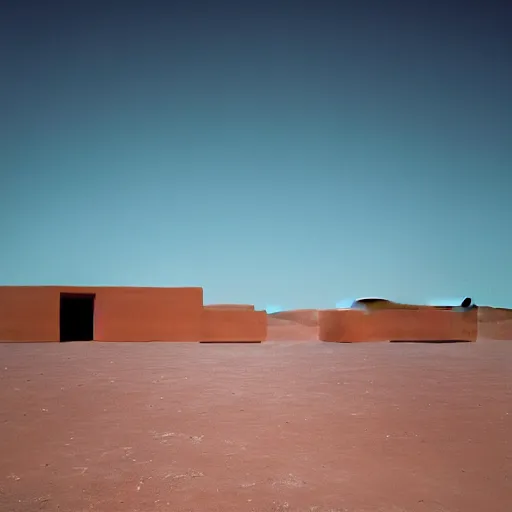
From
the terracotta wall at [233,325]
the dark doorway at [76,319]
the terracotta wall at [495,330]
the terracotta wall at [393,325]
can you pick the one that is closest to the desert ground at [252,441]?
the terracotta wall at [233,325]

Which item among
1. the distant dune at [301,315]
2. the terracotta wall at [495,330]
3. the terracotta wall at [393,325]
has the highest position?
the terracotta wall at [393,325]

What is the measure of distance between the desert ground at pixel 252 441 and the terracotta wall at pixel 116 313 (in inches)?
292

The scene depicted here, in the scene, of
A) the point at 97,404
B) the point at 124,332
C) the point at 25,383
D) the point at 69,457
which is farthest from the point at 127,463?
the point at 124,332

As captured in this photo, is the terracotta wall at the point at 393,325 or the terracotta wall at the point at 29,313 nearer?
the terracotta wall at the point at 29,313

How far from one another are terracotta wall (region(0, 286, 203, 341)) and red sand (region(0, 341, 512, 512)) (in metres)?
7.49

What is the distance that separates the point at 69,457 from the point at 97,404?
196 centimetres

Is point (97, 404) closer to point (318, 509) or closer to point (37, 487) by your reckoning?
point (37, 487)

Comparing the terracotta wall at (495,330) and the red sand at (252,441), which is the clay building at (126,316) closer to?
the red sand at (252,441)

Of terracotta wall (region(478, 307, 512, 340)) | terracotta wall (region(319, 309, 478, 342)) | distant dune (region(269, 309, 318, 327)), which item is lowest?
distant dune (region(269, 309, 318, 327))

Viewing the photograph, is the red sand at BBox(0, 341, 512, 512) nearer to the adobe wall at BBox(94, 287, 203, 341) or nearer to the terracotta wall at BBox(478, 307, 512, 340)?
the adobe wall at BBox(94, 287, 203, 341)

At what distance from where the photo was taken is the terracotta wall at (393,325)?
18.5 meters

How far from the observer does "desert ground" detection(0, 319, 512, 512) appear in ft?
11.0

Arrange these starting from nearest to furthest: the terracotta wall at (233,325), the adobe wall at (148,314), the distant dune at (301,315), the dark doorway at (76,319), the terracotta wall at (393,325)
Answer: the adobe wall at (148,314)
the terracotta wall at (233,325)
the dark doorway at (76,319)
the terracotta wall at (393,325)
the distant dune at (301,315)

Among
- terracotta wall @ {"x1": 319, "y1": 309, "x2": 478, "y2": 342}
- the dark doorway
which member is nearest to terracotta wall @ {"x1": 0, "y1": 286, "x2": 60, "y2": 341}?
the dark doorway
